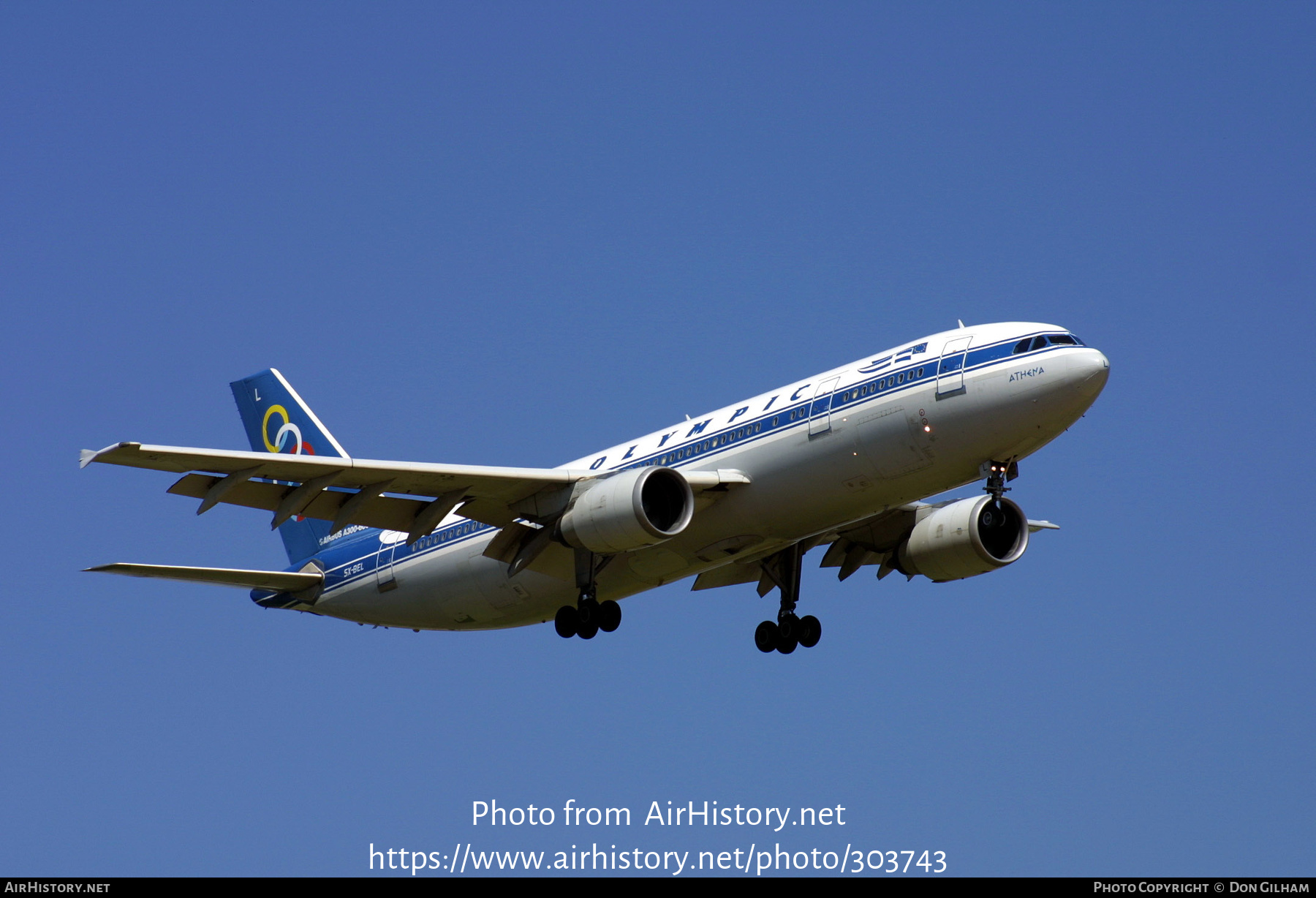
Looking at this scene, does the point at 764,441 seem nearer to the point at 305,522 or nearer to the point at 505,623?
the point at 505,623

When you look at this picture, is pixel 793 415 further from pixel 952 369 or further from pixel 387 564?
pixel 387 564

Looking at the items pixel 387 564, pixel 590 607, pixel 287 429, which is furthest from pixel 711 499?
pixel 287 429

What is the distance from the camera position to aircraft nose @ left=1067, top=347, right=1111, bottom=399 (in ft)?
86.9

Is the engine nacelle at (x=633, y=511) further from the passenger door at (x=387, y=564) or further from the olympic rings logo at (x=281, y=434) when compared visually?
the olympic rings logo at (x=281, y=434)

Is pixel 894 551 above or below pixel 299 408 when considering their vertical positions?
below

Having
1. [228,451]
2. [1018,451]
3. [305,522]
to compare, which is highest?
[305,522]

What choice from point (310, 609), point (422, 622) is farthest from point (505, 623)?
point (310, 609)

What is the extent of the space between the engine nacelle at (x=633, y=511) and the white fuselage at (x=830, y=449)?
733 millimetres

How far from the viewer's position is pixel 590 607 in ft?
103

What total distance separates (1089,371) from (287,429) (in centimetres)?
2142

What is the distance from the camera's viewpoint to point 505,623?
34.6m

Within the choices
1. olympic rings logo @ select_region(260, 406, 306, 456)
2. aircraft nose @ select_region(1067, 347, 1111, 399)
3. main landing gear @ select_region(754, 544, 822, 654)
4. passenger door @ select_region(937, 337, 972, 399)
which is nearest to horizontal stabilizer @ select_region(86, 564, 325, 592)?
olympic rings logo @ select_region(260, 406, 306, 456)

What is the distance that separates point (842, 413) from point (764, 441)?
181 centimetres

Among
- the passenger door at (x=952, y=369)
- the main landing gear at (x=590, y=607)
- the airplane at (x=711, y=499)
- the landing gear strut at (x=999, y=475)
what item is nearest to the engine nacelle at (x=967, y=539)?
the airplane at (x=711, y=499)
